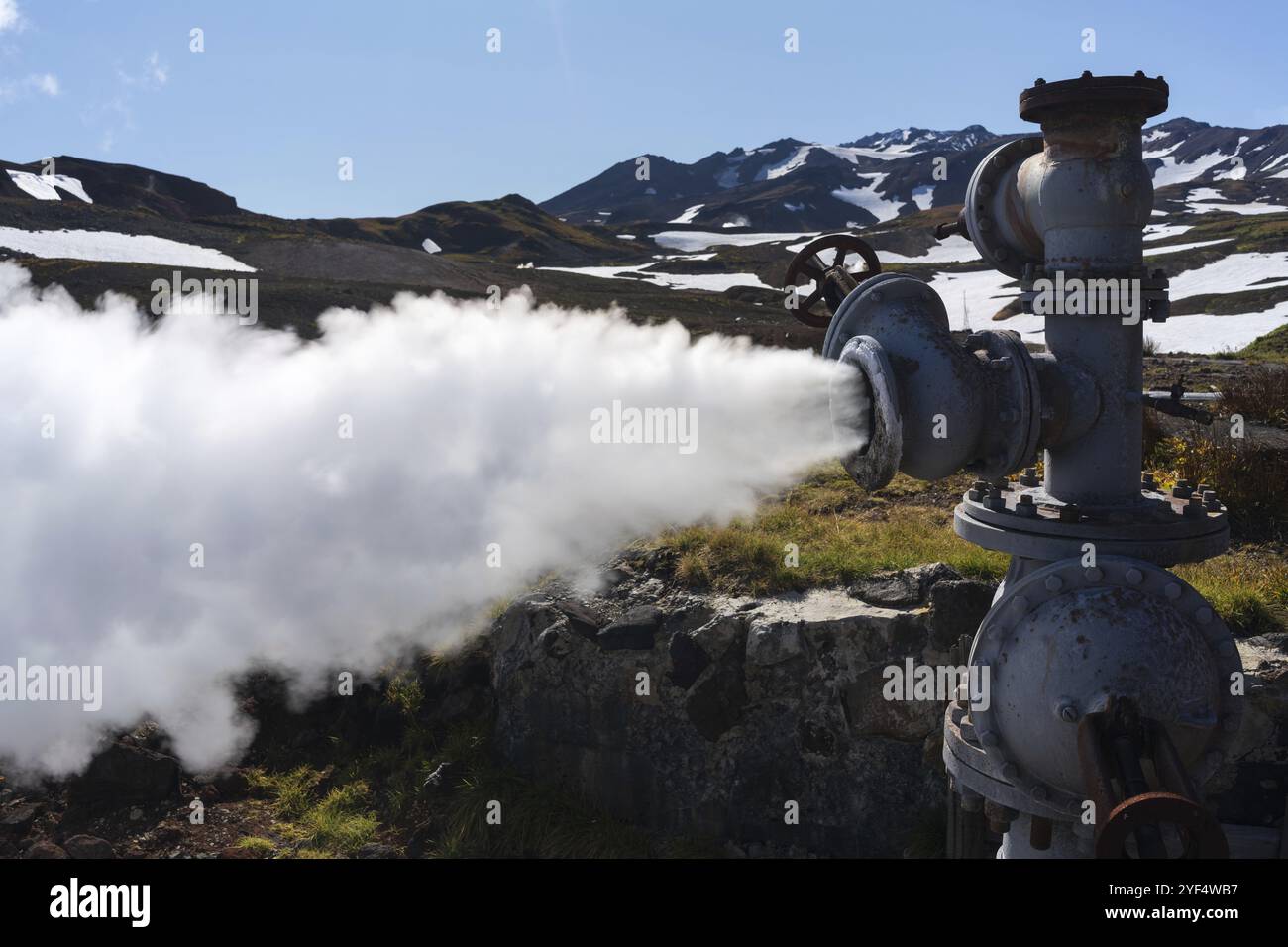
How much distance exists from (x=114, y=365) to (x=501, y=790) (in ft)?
22.2

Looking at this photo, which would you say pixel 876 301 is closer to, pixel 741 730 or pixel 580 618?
pixel 741 730

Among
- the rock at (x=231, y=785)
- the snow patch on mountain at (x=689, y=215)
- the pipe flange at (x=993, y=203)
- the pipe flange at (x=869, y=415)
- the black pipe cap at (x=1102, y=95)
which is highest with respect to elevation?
the snow patch on mountain at (x=689, y=215)

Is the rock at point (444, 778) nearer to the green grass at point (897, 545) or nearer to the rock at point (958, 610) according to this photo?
the green grass at point (897, 545)

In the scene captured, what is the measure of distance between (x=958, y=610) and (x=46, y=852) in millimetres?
6143

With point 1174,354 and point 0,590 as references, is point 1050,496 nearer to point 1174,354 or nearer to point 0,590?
point 0,590

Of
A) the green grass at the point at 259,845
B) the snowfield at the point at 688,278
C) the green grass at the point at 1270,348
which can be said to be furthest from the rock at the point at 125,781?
the snowfield at the point at 688,278

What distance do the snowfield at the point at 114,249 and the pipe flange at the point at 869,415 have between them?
35790 millimetres

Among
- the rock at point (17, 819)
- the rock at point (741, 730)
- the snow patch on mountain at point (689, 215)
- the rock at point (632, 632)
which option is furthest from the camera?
the snow patch on mountain at point (689, 215)

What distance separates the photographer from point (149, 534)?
911 centimetres

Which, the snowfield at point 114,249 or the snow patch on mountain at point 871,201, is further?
the snow patch on mountain at point 871,201

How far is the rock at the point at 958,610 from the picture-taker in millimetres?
6254

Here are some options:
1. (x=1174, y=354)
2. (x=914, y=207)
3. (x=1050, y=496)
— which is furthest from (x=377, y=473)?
(x=914, y=207)

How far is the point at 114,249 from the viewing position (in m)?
38.8

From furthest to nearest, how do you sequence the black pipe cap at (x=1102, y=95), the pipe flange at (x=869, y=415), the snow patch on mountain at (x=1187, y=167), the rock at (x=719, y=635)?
the snow patch on mountain at (x=1187, y=167)
the rock at (x=719, y=635)
the black pipe cap at (x=1102, y=95)
the pipe flange at (x=869, y=415)
